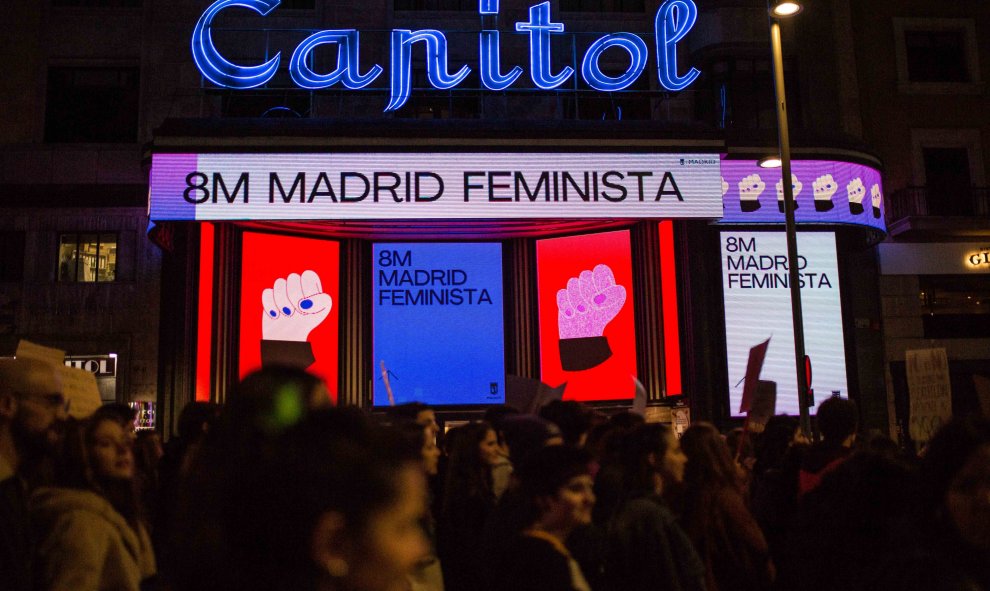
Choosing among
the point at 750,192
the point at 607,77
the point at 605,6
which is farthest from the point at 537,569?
the point at 605,6

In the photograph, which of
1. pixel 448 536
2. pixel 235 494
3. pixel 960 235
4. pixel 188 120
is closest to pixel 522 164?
pixel 188 120

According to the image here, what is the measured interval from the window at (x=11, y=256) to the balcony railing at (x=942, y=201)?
67.7 feet

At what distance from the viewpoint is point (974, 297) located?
23.7 metres

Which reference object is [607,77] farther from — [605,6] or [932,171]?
[932,171]

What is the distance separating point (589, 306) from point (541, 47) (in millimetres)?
5304

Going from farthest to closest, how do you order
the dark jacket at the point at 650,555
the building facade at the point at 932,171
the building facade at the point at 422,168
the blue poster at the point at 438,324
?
the building facade at the point at 932,171, the blue poster at the point at 438,324, the building facade at the point at 422,168, the dark jacket at the point at 650,555

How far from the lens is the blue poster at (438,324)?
62.5ft

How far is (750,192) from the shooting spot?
730 inches

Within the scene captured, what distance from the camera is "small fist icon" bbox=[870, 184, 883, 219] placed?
62.0 feet

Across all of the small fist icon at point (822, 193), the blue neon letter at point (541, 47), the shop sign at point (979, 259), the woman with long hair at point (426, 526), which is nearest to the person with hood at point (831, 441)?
the woman with long hair at point (426, 526)

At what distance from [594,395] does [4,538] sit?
16054mm

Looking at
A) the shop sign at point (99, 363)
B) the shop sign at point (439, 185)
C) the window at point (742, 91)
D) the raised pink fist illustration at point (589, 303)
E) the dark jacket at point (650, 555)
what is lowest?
the dark jacket at point (650, 555)

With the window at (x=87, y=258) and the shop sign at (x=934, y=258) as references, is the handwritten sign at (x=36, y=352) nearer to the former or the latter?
the window at (x=87, y=258)

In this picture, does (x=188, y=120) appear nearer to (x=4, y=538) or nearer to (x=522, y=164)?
(x=522, y=164)
